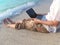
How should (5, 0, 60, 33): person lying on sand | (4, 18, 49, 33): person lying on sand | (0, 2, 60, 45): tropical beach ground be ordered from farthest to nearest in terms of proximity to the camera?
1. (4, 18, 49, 33): person lying on sand
2. (5, 0, 60, 33): person lying on sand
3. (0, 2, 60, 45): tropical beach ground

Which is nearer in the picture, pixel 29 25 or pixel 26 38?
pixel 26 38

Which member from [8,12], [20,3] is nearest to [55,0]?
[8,12]

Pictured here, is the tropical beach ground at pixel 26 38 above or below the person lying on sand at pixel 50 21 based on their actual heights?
below

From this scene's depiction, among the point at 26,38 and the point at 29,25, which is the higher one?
the point at 29,25

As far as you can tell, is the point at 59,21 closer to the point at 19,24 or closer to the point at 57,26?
the point at 57,26

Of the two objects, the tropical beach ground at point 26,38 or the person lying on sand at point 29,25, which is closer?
the tropical beach ground at point 26,38

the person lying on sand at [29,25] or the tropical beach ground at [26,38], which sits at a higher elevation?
the person lying on sand at [29,25]

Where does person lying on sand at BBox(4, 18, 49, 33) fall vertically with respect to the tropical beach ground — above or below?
above

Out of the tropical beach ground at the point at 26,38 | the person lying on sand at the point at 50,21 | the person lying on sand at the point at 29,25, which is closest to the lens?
the tropical beach ground at the point at 26,38

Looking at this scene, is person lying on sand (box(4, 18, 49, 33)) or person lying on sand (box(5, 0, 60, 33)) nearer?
person lying on sand (box(5, 0, 60, 33))

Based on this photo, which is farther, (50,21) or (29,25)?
(29,25)

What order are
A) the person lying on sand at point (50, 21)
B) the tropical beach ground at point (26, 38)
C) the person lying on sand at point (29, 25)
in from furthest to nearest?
the person lying on sand at point (29, 25)
the person lying on sand at point (50, 21)
the tropical beach ground at point (26, 38)

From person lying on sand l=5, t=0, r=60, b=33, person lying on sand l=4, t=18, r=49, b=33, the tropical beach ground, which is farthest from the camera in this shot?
person lying on sand l=4, t=18, r=49, b=33

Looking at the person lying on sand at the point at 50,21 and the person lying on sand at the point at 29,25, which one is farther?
the person lying on sand at the point at 29,25
